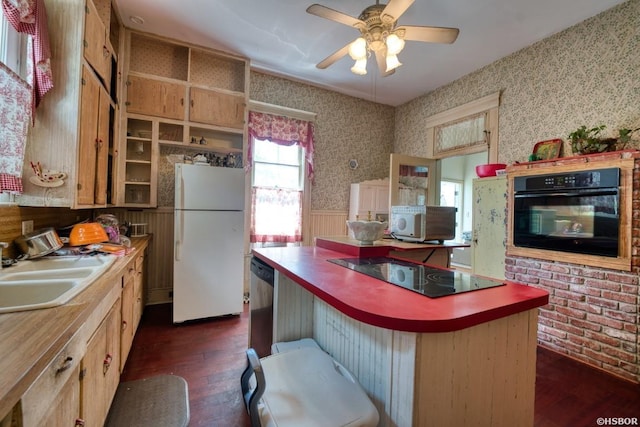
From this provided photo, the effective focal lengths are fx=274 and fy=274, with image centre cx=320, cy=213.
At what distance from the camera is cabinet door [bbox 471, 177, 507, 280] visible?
8.98 feet

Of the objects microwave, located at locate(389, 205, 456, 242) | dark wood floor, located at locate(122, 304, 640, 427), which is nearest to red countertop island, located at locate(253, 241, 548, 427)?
dark wood floor, located at locate(122, 304, 640, 427)

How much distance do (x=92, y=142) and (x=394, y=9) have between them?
2.19 metres

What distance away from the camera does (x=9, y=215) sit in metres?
1.51

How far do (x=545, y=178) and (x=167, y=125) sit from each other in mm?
3849

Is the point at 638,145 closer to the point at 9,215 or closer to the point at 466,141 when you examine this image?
the point at 466,141

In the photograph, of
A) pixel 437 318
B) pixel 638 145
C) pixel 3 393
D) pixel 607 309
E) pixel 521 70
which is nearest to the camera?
pixel 3 393

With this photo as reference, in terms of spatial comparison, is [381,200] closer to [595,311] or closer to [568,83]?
[568,83]

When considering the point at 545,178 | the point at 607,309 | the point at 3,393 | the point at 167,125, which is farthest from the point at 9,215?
the point at 607,309

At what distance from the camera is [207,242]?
2809 mm

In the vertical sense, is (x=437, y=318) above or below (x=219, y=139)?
below

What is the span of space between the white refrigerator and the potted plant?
10.0ft

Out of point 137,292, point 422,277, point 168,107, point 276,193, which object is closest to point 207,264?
point 137,292

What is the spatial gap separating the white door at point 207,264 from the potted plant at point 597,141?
312 cm

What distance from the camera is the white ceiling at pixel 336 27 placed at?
7.70 feet
